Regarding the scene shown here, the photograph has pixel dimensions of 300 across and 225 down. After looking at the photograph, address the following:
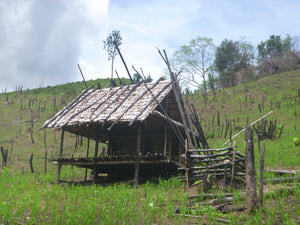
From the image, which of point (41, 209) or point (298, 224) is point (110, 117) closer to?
point (41, 209)

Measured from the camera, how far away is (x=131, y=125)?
13.1m

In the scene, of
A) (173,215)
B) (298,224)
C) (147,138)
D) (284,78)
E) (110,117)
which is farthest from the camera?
(284,78)

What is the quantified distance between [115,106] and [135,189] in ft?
12.1

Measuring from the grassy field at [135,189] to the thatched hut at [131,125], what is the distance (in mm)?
1153

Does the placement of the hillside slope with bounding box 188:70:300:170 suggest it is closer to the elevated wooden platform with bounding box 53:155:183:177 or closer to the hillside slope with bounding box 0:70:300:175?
the hillside slope with bounding box 0:70:300:175

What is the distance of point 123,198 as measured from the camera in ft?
24.8

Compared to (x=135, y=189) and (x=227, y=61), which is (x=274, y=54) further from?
(x=135, y=189)

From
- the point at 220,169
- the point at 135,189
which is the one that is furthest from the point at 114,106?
the point at 220,169

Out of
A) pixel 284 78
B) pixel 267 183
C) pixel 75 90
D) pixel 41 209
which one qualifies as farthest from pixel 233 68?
pixel 41 209

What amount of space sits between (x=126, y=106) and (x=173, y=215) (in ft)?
19.9

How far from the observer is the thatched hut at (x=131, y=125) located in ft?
36.4

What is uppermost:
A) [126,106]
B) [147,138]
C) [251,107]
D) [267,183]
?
[251,107]

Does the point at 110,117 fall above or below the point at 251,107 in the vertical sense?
below

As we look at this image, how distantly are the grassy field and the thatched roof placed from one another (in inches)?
85.5
